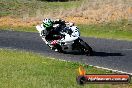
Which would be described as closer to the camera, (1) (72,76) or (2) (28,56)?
(1) (72,76)

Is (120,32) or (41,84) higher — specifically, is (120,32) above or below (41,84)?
below

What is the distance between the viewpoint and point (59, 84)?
12.9 m

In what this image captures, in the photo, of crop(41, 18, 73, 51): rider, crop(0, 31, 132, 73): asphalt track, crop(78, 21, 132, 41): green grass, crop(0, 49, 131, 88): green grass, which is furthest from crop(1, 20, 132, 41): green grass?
crop(0, 49, 131, 88): green grass

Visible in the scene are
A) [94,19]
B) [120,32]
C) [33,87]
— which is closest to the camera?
[33,87]

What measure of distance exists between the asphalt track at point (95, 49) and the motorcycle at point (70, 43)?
33 cm

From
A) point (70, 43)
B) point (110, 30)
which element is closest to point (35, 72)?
point (70, 43)

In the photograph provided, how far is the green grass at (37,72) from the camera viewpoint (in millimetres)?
12914

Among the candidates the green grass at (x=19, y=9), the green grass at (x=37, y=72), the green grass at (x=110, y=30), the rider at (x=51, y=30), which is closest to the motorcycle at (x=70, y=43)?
the rider at (x=51, y=30)

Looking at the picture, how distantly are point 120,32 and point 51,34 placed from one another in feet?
36.6

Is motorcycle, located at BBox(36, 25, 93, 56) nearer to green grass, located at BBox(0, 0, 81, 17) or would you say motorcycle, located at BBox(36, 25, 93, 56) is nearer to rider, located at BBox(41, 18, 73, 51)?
rider, located at BBox(41, 18, 73, 51)

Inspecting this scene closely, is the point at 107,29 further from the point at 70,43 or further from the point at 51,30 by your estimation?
the point at 70,43

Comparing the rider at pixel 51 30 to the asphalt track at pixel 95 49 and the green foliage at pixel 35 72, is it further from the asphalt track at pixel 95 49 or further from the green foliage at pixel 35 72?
the green foliage at pixel 35 72

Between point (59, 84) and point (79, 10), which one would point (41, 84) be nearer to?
point (59, 84)

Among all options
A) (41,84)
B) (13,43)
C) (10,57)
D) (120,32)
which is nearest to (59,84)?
(41,84)
